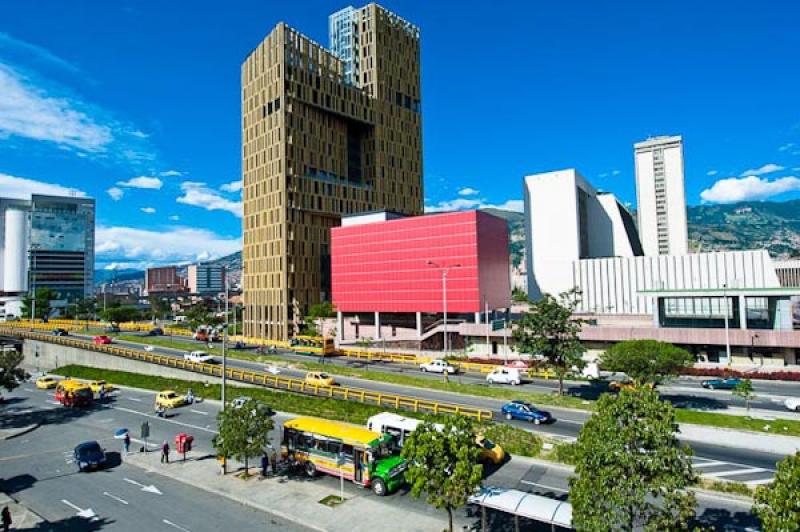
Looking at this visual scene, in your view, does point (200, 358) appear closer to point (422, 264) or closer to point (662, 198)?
point (422, 264)

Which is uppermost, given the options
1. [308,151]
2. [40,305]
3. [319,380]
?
[308,151]

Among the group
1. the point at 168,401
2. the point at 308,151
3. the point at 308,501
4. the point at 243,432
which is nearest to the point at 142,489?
the point at 243,432

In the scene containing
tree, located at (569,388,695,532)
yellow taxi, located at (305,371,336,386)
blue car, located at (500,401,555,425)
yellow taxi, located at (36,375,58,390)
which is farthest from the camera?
yellow taxi, located at (36,375,58,390)

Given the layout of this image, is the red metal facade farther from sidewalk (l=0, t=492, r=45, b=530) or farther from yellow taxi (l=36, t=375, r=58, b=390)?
sidewalk (l=0, t=492, r=45, b=530)

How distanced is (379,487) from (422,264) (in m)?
62.5

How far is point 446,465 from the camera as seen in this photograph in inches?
682

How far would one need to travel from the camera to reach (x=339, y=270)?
95500 mm

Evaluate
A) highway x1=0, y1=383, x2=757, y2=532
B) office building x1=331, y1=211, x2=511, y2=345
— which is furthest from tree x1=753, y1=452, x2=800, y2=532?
office building x1=331, y1=211, x2=511, y2=345

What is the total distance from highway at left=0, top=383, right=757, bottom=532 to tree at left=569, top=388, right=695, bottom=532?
861 cm

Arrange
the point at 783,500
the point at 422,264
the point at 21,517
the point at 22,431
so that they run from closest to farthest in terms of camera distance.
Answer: the point at 783,500 → the point at 21,517 → the point at 22,431 → the point at 422,264

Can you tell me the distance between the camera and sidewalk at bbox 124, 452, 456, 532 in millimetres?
21062

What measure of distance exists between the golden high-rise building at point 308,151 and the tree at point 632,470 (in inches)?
3691

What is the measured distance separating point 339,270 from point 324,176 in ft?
98.0

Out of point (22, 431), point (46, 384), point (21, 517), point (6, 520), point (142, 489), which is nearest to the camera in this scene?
point (6, 520)
